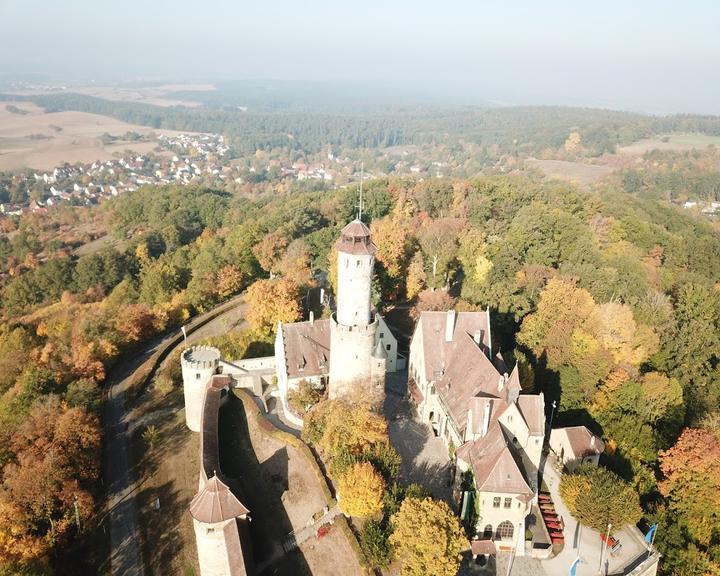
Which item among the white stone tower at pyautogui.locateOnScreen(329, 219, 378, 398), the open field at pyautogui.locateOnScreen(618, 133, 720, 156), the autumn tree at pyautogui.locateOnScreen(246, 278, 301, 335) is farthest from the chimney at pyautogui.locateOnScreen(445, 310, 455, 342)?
the open field at pyautogui.locateOnScreen(618, 133, 720, 156)

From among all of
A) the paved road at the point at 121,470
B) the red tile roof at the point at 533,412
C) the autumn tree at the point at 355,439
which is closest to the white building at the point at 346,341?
the autumn tree at the point at 355,439

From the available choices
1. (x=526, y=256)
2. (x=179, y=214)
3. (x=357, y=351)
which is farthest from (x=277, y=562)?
(x=179, y=214)

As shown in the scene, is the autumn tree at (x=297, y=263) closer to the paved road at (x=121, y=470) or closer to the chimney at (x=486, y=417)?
the paved road at (x=121, y=470)

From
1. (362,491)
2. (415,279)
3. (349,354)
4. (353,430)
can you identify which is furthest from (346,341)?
(415,279)

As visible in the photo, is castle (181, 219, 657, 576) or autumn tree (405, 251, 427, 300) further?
autumn tree (405, 251, 427, 300)

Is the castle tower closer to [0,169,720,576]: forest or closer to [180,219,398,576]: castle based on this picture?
[180,219,398,576]: castle
